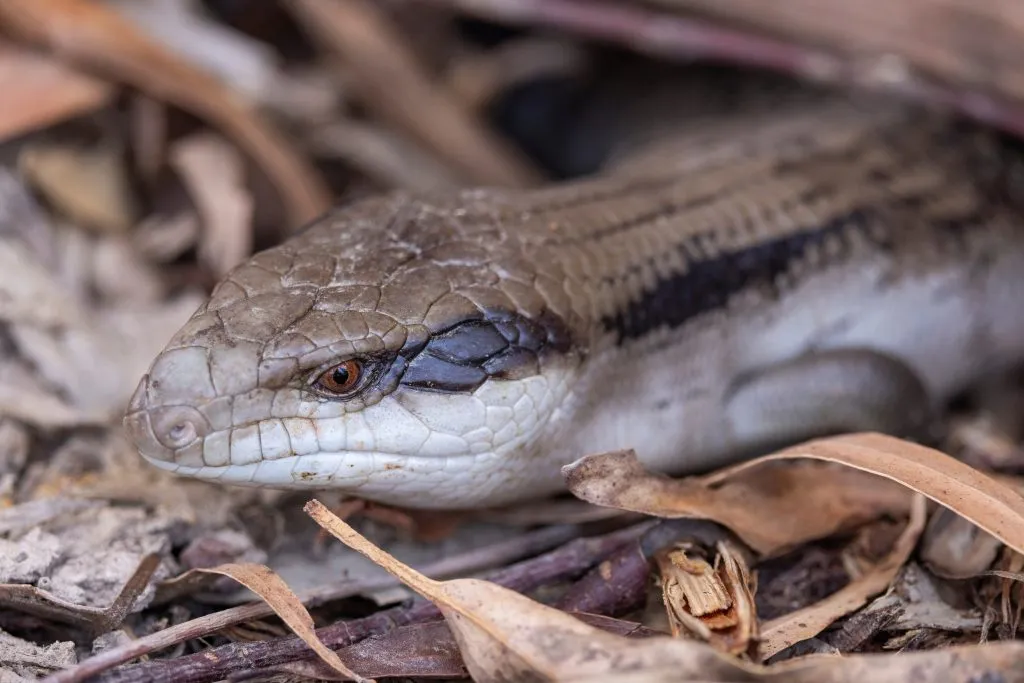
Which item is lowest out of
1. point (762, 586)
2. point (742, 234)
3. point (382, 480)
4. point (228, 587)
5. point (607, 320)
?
point (762, 586)

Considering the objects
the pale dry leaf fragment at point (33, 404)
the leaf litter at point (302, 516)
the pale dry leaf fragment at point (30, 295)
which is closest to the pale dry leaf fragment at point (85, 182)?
the leaf litter at point (302, 516)

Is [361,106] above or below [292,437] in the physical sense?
above

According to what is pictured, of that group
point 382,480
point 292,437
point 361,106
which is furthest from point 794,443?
point 361,106

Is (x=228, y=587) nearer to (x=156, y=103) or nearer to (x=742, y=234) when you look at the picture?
(x=742, y=234)

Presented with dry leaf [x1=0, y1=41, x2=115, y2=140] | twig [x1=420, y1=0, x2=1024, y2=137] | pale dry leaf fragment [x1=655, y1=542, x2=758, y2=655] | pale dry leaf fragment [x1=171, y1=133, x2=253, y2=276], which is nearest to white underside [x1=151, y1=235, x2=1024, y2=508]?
pale dry leaf fragment [x1=655, y1=542, x2=758, y2=655]

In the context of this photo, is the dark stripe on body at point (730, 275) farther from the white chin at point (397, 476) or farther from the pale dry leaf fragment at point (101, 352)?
the pale dry leaf fragment at point (101, 352)

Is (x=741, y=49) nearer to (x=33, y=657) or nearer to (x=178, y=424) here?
(x=178, y=424)
